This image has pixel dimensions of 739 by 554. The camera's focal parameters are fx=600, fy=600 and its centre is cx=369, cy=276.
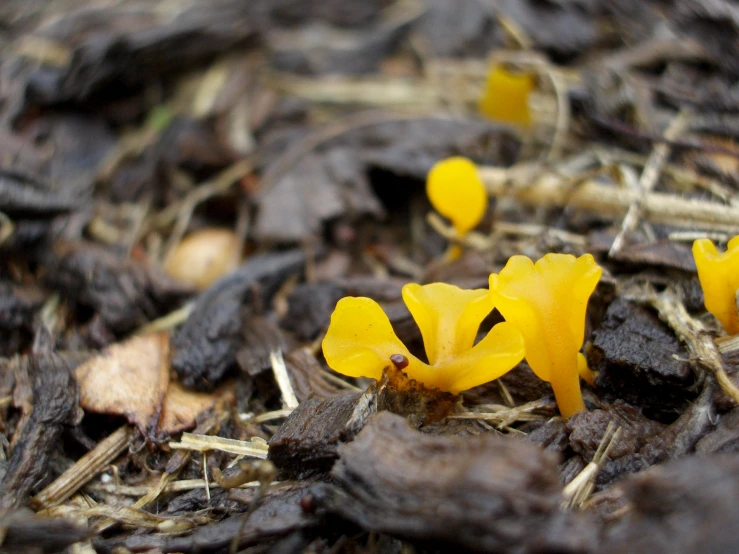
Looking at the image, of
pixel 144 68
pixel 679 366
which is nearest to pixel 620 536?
pixel 679 366

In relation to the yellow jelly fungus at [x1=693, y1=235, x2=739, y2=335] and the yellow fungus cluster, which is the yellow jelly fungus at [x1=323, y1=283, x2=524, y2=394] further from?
the yellow jelly fungus at [x1=693, y1=235, x2=739, y2=335]

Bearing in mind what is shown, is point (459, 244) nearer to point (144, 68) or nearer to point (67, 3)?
point (144, 68)

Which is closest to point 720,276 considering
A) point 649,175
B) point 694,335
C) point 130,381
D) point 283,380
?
point 694,335

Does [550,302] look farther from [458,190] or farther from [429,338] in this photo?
[458,190]

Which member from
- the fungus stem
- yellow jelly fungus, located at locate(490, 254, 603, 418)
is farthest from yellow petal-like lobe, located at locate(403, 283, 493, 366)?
the fungus stem

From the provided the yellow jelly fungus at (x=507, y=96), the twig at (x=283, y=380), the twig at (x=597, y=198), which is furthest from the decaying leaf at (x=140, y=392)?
the yellow jelly fungus at (x=507, y=96)

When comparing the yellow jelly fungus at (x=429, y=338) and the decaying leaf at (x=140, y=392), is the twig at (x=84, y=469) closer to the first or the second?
the decaying leaf at (x=140, y=392)
